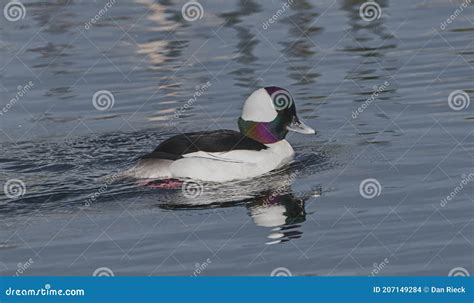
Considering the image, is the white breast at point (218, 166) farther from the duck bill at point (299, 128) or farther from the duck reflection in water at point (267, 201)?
the duck bill at point (299, 128)


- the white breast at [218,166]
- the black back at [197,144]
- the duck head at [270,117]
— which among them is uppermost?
the duck head at [270,117]

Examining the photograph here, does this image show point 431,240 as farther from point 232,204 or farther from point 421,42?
point 421,42

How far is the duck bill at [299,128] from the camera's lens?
16625mm

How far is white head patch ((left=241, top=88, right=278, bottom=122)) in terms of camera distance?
54.7 ft

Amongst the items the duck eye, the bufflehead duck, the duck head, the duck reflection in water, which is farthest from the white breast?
the duck eye

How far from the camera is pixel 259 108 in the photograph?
54.8 ft

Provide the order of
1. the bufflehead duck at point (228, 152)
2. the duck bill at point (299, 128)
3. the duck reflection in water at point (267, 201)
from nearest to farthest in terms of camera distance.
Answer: the duck reflection in water at point (267, 201)
the bufflehead duck at point (228, 152)
the duck bill at point (299, 128)

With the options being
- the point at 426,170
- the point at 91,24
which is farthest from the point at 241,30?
the point at 426,170

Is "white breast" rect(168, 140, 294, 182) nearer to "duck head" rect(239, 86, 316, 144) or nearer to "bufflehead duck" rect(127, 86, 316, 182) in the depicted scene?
"bufflehead duck" rect(127, 86, 316, 182)

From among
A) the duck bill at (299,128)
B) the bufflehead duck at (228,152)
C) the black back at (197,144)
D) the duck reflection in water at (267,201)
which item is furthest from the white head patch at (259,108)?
the duck reflection in water at (267,201)

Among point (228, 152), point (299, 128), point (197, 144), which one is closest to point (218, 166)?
point (228, 152)

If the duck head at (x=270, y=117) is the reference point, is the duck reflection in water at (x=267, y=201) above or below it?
below

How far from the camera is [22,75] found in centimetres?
1942

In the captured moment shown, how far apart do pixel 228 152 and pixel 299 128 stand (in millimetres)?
1058
